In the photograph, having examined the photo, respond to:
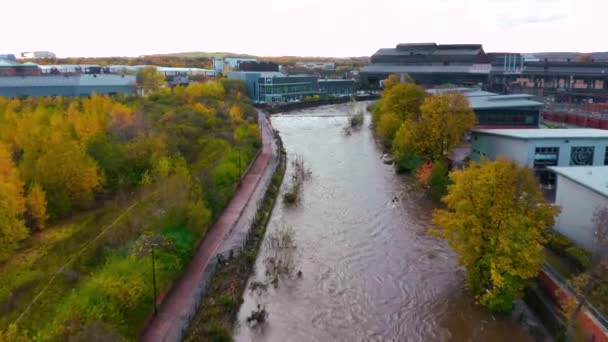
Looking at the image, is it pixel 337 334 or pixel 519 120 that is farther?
pixel 519 120

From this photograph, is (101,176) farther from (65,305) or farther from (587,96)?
(587,96)

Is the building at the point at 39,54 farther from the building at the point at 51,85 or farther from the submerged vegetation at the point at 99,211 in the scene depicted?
the submerged vegetation at the point at 99,211

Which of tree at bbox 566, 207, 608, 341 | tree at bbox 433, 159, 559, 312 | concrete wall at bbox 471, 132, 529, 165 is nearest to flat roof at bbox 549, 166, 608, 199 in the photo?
tree at bbox 433, 159, 559, 312

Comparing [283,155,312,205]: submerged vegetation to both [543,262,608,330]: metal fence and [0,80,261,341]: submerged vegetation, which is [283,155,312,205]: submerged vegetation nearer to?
[0,80,261,341]: submerged vegetation

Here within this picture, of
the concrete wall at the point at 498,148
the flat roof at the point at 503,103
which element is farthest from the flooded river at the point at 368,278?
the flat roof at the point at 503,103

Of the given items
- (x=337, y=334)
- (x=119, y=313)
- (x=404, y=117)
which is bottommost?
(x=337, y=334)

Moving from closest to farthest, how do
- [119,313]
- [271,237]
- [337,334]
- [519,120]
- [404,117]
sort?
[119,313], [337,334], [271,237], [519,120], [404,117]

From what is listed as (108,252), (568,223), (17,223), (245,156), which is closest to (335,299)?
(108,252)
